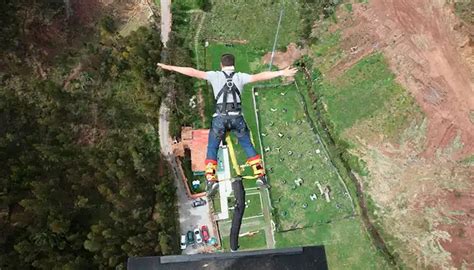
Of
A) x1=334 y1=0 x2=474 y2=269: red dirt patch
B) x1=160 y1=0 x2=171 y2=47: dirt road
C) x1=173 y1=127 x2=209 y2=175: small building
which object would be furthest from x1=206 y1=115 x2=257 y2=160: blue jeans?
x1=160 y1=0 x2=171 y2=47: dirt road

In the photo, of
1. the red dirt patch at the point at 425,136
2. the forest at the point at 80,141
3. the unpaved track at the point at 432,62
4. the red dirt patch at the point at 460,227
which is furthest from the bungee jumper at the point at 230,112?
the unpaved track at the point at 432,62

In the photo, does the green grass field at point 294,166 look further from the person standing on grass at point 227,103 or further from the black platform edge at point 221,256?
the black platform edge at point 221,256

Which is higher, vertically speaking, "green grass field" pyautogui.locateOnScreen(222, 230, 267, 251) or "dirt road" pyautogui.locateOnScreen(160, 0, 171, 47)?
"dirt road" pyautogui.locateOnScreen(160, 0, 171, 47)

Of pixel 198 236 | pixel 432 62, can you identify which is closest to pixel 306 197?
pixel 198 236

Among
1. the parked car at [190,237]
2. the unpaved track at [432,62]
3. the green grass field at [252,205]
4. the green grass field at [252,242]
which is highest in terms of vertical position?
the unpaved track at [432,62]

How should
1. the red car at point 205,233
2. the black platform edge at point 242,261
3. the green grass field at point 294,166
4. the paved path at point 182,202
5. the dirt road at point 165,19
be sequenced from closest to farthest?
the black platform edge at point 242,261, the red car at point 205,233, the paved path at point 182,202, the green grass field at point 294,166, the dirt road at point 165,19

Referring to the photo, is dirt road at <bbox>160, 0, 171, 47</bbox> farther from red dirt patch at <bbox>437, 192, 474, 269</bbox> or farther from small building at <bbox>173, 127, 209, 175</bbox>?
red dirt patch at <bbox>437, 192, 474, 269</bbox>

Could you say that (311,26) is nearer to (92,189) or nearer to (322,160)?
(322,160)
